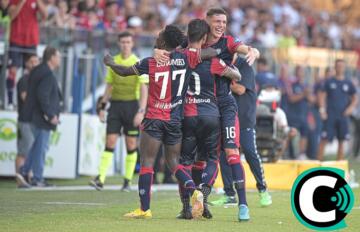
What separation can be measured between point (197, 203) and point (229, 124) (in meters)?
1.00

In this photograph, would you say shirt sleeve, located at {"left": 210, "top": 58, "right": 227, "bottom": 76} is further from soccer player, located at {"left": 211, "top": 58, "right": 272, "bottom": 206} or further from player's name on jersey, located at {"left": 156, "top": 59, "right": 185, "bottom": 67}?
soccer player, located at {"left": 211, "top": 58, "right": 272, "bottom": 206}

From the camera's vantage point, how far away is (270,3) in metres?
32.2

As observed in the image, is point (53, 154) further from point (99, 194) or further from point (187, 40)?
point (187, 40)

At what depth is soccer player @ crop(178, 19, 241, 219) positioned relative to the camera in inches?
444

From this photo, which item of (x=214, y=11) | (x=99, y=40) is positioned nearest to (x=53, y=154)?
(x=99, y=40)

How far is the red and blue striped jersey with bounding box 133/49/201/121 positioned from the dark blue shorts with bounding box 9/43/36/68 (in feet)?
25.1

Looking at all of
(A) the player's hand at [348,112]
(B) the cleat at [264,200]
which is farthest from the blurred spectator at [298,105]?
(B) the cleat at [264,200]

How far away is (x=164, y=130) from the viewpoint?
11234mm

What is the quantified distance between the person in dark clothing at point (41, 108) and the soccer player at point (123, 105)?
1.12m

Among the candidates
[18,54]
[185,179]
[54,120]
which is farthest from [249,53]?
[18,54]

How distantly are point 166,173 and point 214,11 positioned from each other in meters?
6.63

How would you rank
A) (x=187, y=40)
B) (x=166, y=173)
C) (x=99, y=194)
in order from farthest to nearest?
(x=166, y=173)
(x=99, y=194)
(x=187, y=40)

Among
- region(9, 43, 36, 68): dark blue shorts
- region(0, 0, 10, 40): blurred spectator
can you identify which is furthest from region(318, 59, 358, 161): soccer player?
region(0, 0, 10, 40): blurred spectator

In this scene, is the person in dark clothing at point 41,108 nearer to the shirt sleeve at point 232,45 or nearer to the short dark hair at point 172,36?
the shirt sleeve at point 232,45
